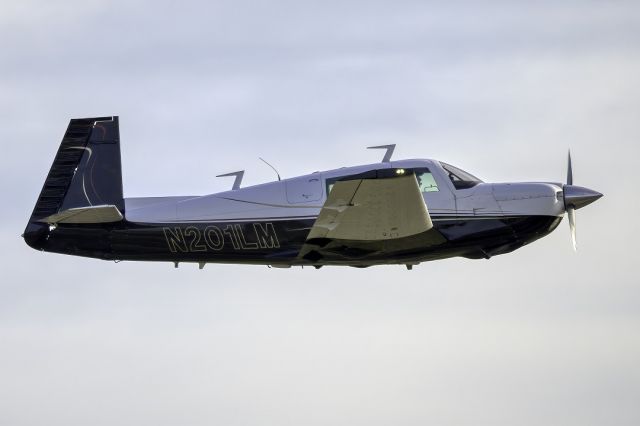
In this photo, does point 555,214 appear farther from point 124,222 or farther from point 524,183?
point 124,222

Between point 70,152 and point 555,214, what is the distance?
8778 mm

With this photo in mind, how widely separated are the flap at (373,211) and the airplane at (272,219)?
6.5 inches

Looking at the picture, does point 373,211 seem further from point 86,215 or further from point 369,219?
point 86,215

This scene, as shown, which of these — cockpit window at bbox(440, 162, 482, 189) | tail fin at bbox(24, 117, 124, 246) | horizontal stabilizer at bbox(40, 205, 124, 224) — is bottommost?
cockpit window at bbox(440, 162, 482, 189)

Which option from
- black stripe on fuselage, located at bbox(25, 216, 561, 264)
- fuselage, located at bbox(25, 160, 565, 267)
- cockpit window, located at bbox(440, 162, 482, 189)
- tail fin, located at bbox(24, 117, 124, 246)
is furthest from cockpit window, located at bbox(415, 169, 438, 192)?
tail fin, located at bbox(24, 117, 124, 246)

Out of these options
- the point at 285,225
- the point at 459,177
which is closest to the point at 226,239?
the point at 285,225

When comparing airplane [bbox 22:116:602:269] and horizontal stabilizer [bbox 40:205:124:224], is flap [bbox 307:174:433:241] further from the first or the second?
horizontal stabilizer [bbox 40:205:124:224]

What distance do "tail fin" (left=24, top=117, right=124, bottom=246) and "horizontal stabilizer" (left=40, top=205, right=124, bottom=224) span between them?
0.13 metres

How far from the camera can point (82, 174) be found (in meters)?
23.4

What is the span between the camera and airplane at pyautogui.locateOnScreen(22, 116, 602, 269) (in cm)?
2294

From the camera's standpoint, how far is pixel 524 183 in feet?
77.2

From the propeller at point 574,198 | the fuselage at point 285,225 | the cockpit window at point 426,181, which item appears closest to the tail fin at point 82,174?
the fuselage at point 285,225

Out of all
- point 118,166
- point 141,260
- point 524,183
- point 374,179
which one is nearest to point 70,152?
point 118,166

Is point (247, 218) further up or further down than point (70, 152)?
further down
